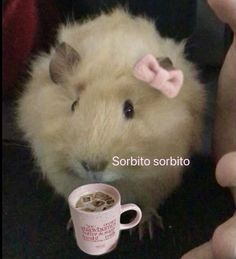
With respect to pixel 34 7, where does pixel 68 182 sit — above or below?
below

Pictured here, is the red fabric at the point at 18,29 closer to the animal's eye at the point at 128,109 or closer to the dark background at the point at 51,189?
the dark background at the point at 51,189

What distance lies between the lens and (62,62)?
0.47 meters

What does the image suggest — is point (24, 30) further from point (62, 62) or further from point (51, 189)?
point (51, 189)

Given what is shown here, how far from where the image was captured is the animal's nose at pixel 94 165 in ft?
1.48

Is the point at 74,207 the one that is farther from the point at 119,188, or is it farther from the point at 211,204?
the point at 211,204

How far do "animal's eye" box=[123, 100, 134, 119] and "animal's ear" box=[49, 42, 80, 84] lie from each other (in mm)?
65

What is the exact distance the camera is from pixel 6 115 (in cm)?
52

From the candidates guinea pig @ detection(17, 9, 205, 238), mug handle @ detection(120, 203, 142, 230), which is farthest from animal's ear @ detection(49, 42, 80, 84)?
mug handle @ detection(120, 203, 142, 230)

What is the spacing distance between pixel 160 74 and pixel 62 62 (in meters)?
0.10

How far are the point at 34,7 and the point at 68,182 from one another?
19 cm

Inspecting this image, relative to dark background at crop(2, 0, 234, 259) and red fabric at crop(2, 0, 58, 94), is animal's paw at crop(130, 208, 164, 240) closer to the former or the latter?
dark background at crop(2, 0, 234, 259)

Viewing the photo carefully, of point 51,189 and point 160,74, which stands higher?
point 160,74

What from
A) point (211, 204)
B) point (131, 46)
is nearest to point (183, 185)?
point (211, 204)

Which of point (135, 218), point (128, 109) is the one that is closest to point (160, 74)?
point (128, 109)
